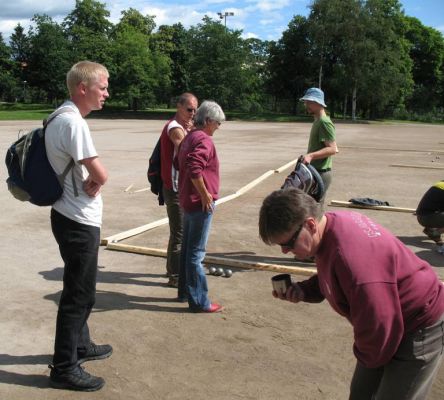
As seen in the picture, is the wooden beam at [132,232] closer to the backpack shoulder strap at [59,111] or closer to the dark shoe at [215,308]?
the dark shoe at [215,308]

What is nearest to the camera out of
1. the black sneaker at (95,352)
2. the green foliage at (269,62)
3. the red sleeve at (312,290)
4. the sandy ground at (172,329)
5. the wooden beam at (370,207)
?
the red sleeve at (312,290)

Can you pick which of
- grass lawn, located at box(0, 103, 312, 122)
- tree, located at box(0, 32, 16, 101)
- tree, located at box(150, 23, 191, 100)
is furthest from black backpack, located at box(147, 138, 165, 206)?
tree, located at box(0, 32, 16, 101)

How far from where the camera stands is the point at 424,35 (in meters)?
72.6

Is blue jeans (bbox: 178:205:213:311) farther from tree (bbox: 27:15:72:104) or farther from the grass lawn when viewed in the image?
tree (bbox: 27:15:72:104)

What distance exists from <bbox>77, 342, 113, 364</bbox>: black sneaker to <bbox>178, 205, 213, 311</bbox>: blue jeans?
97 cm

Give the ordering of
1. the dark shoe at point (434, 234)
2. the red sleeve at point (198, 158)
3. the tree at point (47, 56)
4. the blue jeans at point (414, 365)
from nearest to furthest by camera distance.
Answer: the blue jeans at point (414, 365) → the red sleeve at point (198, 158) → the dark shoe at point (434, 234) → the tree at point (47, 56)

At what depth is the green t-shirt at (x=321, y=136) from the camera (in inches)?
234

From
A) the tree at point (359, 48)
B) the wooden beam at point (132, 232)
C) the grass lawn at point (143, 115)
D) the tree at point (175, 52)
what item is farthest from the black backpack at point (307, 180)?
the tree at point (175, 52)

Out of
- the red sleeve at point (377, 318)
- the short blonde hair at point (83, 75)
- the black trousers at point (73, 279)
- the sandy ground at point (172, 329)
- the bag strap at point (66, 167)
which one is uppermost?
the short blonde hair at point (83, 75)

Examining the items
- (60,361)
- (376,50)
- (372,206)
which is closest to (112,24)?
(376,50)

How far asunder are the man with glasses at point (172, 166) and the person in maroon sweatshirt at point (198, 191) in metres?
0.47

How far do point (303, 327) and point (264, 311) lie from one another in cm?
45

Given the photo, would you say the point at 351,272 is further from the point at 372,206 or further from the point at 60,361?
the point at 372,206

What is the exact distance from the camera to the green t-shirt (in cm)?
593
